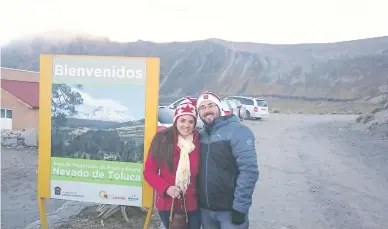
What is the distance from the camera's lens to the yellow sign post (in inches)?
171

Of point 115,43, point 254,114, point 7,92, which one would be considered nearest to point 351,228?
point 254,114

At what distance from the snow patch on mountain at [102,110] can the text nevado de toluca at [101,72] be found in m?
0.19

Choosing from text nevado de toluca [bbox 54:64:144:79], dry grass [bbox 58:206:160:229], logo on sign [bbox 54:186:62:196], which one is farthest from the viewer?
dry grass [bbox 58:206:160:229]

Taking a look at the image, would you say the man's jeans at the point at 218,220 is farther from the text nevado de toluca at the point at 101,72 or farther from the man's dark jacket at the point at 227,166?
the text nevado de toluca at the point at 101,72

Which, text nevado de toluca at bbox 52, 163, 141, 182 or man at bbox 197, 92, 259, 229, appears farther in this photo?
text nevado de toluca at bbox 52, 163, 141, 182

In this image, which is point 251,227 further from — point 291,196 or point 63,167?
point 63,167

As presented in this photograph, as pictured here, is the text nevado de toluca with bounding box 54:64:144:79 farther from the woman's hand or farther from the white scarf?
the woman's hand

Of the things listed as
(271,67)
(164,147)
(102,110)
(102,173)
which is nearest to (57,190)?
(102,173)

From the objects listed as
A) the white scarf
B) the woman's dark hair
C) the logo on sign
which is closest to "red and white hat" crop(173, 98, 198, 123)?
the woman's dark hair

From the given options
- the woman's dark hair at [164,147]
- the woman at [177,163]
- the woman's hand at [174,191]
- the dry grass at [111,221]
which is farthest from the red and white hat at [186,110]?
the dry grass at [111,221]

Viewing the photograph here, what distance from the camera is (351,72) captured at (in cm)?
7269

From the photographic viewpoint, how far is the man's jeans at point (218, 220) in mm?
3595

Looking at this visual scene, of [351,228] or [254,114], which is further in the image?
[254,114]

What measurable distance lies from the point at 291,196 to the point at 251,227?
7.59ft
